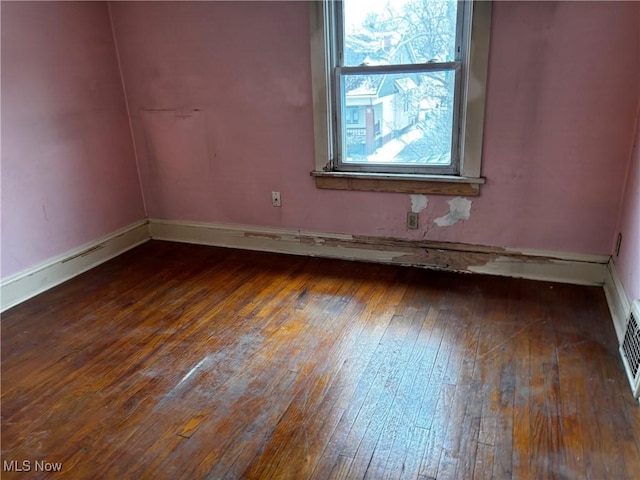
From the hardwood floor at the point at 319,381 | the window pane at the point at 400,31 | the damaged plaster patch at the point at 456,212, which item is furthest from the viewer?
the damaged plaster patch at the point at 456,212

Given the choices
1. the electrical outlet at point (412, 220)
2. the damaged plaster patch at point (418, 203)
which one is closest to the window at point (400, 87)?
the damaged plaster patch at point (418, 203)

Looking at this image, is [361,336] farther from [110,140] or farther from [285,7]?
[110,140]

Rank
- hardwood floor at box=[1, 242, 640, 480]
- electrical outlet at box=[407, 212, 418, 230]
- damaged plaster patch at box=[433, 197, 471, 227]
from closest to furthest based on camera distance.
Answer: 1. hardwood floor at box=[1, 242, 640, 480]
2. damaged plaster patch at box=[433, 197, 471, 227]
3. electrical outlet at box=[407, 212, 418, 230]

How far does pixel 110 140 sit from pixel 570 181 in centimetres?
315

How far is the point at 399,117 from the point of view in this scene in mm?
2820

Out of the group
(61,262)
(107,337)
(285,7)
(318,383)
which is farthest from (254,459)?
(285,7)

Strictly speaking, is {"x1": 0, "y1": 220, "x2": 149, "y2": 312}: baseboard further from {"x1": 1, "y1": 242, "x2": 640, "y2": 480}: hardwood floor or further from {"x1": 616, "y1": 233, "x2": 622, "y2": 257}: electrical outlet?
{"x1": 616, "y1": 233, "x2": 622, "y2": 257}: electrical outlet

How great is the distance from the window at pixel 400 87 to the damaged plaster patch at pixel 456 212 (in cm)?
10

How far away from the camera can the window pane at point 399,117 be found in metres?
2.73

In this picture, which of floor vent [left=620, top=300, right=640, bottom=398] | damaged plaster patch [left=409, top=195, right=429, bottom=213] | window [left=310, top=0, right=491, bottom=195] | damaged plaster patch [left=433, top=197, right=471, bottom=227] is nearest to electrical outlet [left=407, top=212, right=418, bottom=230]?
damaged plaster patch [left=409, top=195, right=429, bottom=213]

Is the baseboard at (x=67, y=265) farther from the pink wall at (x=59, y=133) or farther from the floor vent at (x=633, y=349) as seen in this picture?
the floor vent at (x=633, y=349)

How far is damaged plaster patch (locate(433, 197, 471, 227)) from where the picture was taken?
112 inches

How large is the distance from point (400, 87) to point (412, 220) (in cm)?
85
